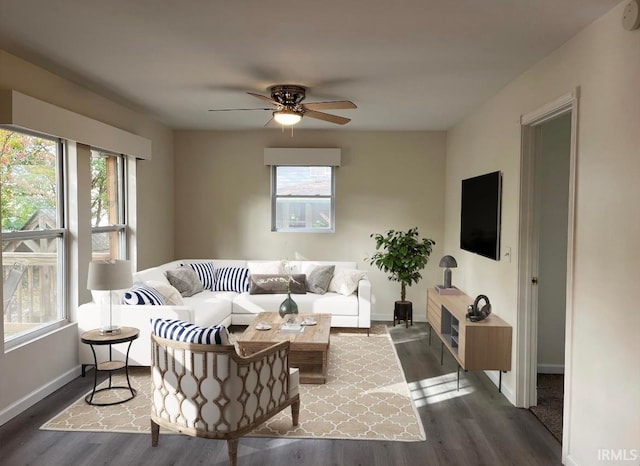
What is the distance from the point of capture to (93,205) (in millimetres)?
4875

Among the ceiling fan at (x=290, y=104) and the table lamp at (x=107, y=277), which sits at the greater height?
the ceiling fan at (x=290, y=104)

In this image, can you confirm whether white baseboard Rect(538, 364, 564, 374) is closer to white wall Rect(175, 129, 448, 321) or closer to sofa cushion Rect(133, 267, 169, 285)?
white wall Rect(175, 129, 448, 321)

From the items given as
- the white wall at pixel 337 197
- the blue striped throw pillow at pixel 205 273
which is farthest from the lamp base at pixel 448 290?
the blue striped throw pillow at pixel 205 273

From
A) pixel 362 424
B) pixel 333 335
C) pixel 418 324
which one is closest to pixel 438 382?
pixel 362 424

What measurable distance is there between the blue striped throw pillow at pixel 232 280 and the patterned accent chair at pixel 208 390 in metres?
3.36

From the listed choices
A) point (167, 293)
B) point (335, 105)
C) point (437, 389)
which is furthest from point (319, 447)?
point (335, 105)

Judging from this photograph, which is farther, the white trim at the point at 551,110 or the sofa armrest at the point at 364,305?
the sofa armrest at the point at 364,305

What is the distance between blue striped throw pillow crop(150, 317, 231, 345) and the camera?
2678 mm

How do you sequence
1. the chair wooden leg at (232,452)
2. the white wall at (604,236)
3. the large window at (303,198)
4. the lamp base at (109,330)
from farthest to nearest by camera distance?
the large window at (303,198) < the lamp base at (109,330) < the chair wooden leg at (232,452) < the white wall at (604,236)

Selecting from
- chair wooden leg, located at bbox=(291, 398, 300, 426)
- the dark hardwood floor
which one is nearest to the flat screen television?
the dark hardwood floor

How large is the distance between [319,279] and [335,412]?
2.65 meters

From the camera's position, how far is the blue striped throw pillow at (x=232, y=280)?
629 centimetres

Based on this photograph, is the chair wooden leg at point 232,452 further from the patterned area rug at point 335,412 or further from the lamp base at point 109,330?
the lamp base at point 109,330

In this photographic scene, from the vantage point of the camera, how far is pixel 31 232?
151 inches
